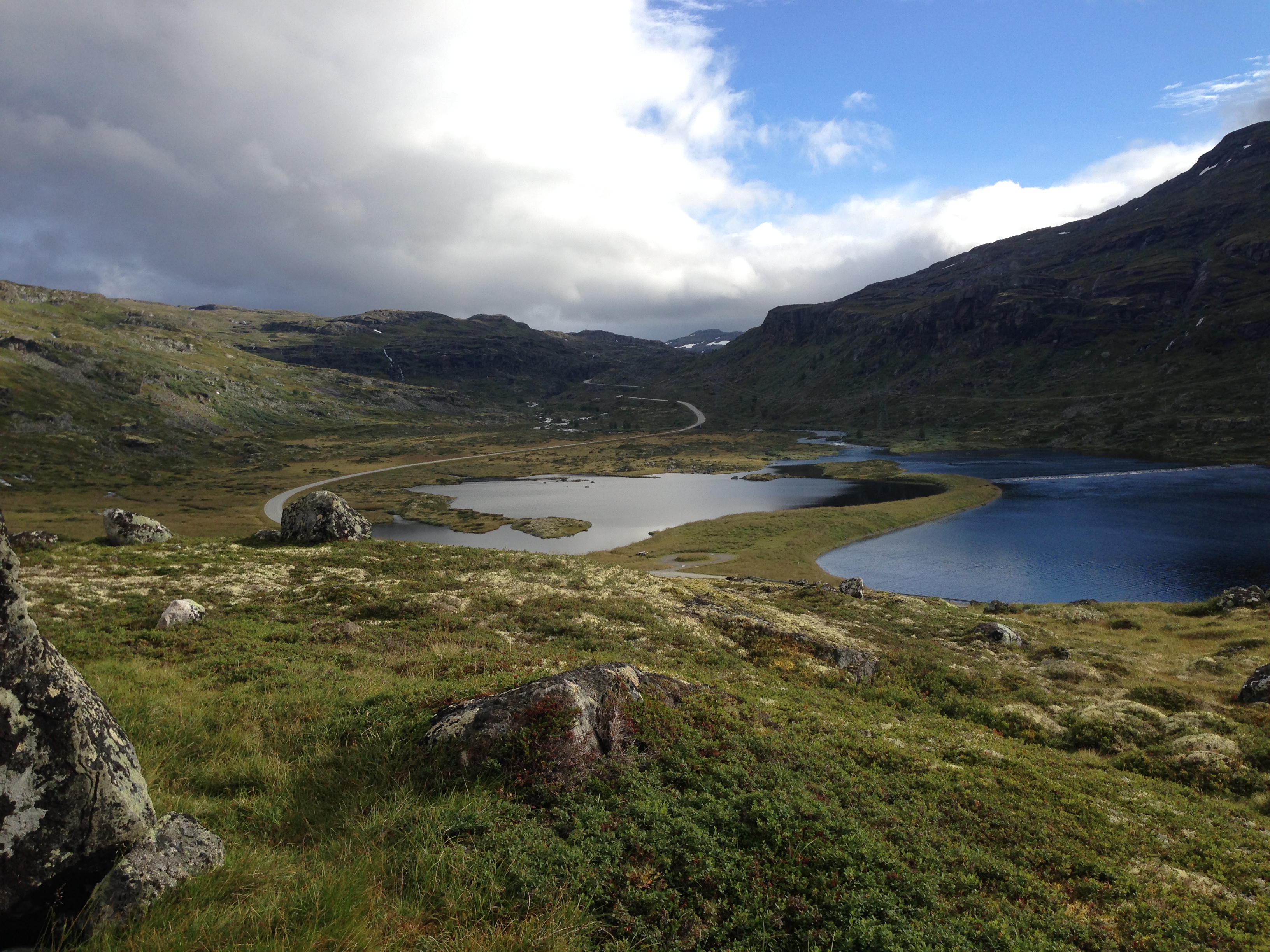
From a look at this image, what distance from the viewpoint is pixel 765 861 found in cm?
936

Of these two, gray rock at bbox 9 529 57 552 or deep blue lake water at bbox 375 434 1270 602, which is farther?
deep blue lake water at bbox 375 434 1270 602

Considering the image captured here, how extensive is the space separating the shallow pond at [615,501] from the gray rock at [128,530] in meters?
37.0

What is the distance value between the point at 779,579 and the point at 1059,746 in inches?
1834

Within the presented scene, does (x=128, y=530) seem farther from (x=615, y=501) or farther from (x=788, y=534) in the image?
(x=615, y=501)

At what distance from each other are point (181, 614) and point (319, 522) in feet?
82.2

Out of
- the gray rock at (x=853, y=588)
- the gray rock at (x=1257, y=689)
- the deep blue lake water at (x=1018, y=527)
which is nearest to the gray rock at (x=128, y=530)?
the deep blue lake water at (x=1018, y=527)

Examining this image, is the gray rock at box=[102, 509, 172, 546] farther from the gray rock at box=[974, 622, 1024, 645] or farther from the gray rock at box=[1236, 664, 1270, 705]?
the gray rock at box=[1236, 664, 1270, 705]

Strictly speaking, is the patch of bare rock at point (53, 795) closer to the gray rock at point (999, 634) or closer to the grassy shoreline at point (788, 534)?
the gray rock at point (999, 634)

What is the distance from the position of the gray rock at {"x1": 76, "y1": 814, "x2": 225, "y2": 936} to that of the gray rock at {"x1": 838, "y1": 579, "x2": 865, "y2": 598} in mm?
46060

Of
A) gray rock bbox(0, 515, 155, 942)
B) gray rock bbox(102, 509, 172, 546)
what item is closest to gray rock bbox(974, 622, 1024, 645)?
gray rock bbox(0, 515, 155, 942)

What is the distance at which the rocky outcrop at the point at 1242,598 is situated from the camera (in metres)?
48.7

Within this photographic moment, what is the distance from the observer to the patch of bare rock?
6660mm

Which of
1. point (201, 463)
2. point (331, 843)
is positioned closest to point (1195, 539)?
point (331, 843)

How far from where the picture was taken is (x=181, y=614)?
79.7ft
